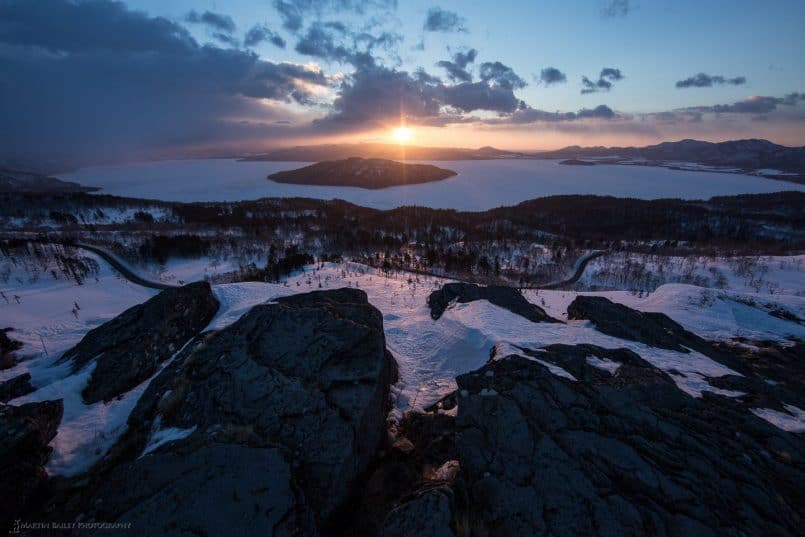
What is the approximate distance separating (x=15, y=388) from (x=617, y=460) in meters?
16.8

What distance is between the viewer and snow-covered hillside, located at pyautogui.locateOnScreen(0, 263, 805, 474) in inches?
347

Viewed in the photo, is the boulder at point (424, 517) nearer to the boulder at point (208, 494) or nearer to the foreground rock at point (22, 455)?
the boulder at point (208, 494)

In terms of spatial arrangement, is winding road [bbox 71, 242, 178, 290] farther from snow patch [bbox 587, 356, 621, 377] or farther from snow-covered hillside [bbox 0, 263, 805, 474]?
snow patch [bbox 587, 356, 621, 377]

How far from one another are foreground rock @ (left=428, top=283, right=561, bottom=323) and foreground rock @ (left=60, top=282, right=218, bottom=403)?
10.5m

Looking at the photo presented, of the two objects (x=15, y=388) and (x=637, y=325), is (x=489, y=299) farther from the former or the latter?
(x=15, y=388)

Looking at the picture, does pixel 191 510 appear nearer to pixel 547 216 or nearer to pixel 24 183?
pixel 547 216

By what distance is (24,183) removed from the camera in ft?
634

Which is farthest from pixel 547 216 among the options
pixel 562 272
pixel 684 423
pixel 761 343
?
pixel 684 423

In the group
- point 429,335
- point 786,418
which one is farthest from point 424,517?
point 786,418

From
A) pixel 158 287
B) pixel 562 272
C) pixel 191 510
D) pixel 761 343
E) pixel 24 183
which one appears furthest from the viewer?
pixel 24 183

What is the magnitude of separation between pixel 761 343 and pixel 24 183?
305 m

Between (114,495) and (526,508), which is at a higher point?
(114,495)

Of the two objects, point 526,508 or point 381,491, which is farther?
point 381,491

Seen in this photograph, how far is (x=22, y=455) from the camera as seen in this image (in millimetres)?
6820
